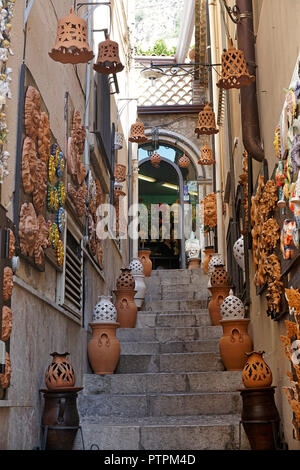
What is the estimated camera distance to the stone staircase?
5223 millimetres

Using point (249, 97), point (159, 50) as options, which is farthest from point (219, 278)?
point (159, 50)

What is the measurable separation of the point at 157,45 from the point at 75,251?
12280 mm

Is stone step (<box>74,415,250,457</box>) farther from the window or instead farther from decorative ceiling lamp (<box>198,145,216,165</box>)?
decorative ceiling lamp (<box>198,145,216,165</box>)

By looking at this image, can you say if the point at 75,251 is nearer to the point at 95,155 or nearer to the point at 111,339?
the point at 111,339

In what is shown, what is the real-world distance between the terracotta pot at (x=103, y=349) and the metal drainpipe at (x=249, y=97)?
2.57 metres

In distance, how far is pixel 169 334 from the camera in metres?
8.01

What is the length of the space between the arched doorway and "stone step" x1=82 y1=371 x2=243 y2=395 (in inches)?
327

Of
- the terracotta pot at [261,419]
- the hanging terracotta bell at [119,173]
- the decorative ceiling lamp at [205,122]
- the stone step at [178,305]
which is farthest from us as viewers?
the hanging terracotta bell at [119,173]

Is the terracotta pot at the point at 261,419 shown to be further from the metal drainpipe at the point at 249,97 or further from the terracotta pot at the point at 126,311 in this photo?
the terracotta pot at the point at 126,311

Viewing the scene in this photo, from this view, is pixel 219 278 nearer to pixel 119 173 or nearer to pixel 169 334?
pixel 169 334

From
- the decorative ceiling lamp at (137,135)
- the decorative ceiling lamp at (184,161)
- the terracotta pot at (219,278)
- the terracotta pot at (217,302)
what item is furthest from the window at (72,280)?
the decorative ceiling lamp at (184,161)

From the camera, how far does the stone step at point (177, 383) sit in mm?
6508

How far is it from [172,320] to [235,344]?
194cm
